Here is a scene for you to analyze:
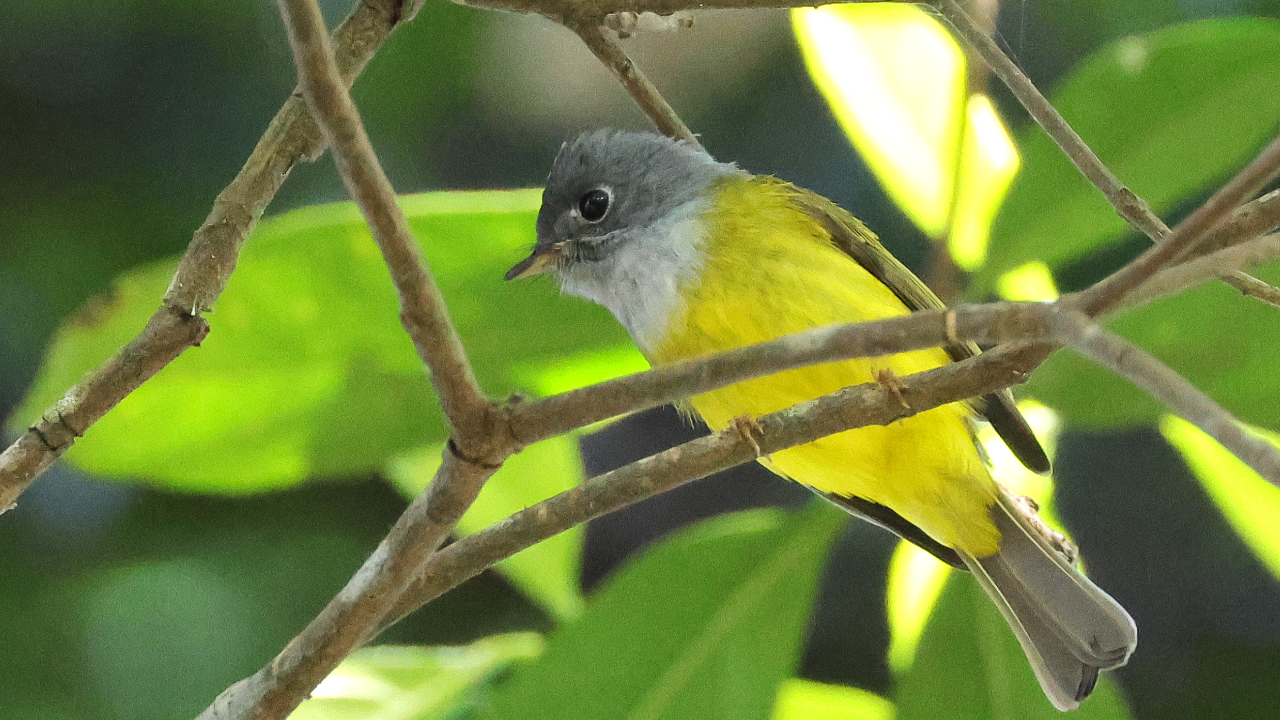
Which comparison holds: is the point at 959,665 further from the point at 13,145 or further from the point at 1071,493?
the point at 13,145

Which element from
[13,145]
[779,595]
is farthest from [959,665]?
[13,145]

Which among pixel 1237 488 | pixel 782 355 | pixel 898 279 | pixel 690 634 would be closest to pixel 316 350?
pixel 690 634

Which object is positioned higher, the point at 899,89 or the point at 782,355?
the point at 899,89

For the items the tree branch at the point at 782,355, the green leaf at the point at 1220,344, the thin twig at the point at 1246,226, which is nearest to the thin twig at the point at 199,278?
the tree branch at the point at 782,355

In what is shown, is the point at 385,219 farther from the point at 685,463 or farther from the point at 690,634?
the point at 690,634

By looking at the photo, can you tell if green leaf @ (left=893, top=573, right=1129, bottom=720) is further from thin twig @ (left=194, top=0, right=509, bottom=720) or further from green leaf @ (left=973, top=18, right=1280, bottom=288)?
thin twig @ (left=194, top=0, right=509, bottom=720)

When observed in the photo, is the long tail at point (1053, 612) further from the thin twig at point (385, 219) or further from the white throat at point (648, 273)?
the thin twig at point (385, 219)

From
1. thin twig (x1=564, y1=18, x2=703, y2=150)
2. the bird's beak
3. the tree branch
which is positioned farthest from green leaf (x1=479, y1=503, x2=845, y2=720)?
the tree branch

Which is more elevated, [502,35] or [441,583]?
[502,35]
